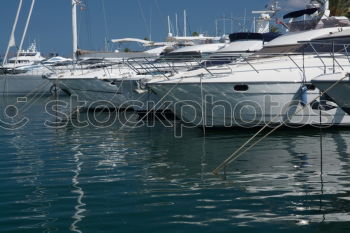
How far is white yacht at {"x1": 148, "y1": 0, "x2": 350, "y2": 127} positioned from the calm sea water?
51 cm

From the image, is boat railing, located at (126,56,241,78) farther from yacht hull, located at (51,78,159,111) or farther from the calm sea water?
the calm sea water

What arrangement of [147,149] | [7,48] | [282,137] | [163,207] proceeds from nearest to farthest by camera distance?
[163,207]
[147,149]
[282,137]
[7,48]

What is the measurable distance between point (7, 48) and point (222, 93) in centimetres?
1606

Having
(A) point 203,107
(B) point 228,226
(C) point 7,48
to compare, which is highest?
(C) point 7,48

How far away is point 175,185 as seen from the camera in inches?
335

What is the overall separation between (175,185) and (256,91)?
557 centimetres

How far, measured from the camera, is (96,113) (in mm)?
22578

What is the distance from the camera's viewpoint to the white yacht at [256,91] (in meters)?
13.3

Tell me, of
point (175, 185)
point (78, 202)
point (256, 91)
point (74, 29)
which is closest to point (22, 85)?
point (74, 29)

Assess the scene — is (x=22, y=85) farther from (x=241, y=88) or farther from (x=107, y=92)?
(x=241, y=88)

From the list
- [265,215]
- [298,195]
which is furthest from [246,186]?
[265,215]

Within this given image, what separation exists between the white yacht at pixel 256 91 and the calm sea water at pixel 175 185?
51 cm

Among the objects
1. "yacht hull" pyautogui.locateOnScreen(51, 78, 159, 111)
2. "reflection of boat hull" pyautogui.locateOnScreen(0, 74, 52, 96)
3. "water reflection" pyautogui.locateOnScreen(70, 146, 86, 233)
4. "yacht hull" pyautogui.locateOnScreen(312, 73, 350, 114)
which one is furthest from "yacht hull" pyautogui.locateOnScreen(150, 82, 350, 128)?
"reflection of boat hull" pyautogui.locateOnScreen(0, 74, 52, 96)

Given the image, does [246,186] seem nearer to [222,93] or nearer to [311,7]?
[222,93]
